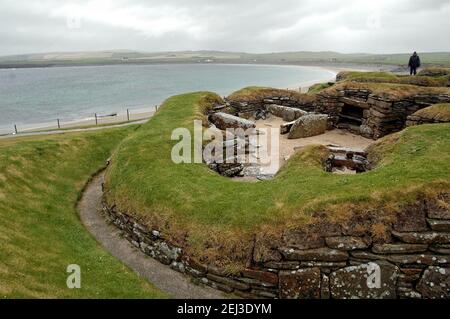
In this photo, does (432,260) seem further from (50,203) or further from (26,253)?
(50,203)

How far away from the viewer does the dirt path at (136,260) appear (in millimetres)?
10586

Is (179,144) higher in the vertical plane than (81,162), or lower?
higher

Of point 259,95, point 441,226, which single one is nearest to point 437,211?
point 441,226

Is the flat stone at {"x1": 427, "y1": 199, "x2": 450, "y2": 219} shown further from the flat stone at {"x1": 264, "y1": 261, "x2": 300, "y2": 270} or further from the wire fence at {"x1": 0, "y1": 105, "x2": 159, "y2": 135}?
the wire fence at {"x1": 0, "y1": 105, "x2": 159, "y2": 135}

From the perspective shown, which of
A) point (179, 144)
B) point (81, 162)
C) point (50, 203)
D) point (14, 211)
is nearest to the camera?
point (14, 211)

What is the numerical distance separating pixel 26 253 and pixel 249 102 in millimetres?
19831

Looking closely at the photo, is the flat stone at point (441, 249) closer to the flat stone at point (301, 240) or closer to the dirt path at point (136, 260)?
the flat stone at point (301, 240)

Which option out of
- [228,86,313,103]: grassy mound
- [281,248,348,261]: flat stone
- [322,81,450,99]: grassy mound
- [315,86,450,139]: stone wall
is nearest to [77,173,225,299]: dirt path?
[281,248,348,261]: flat stone

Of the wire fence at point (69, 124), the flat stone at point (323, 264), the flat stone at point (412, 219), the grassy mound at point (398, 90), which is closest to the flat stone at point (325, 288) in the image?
the flat stone at point (323, 264)

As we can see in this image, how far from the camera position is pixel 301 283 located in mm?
9742

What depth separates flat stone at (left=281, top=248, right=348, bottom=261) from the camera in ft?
31.6
